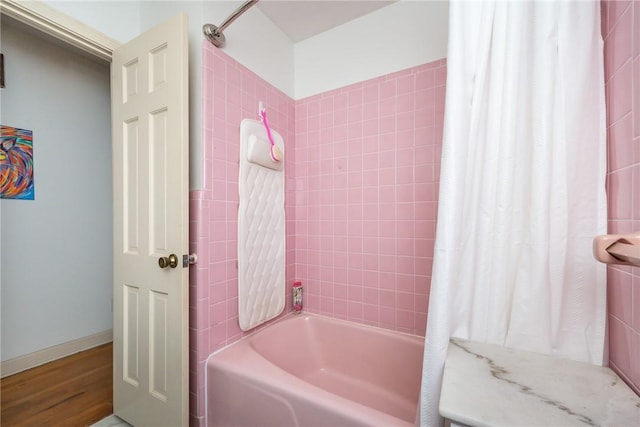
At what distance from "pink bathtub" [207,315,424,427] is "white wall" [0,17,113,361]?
1.58m

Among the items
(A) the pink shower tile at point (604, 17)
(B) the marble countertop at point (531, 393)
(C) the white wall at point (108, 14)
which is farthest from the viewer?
(C) the white wall at point (108, 14)

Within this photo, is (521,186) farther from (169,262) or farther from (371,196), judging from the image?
(169,262)

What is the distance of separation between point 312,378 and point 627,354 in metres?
1.35

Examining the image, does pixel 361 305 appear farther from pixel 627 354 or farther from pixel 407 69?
pixel 407 69

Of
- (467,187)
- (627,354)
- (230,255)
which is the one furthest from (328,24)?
(627,354)

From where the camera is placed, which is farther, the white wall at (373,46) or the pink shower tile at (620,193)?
the white wall at (373,46)

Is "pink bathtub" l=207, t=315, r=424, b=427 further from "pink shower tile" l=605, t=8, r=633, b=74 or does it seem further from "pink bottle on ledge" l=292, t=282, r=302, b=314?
"pink shower tile" l=605, t=8, r=633, b=74

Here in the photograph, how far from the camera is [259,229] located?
1454mm

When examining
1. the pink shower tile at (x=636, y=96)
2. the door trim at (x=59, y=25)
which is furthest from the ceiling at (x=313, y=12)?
the pink shower tile at (x=636, y=96)

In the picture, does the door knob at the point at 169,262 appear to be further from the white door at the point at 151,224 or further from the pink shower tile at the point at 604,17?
the pink shower tile at the point at 604,17

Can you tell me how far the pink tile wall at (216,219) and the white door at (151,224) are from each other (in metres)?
0.08

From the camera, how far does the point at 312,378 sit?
1.51 meters

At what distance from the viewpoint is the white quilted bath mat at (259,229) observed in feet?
4.41

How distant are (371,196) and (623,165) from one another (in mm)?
990
